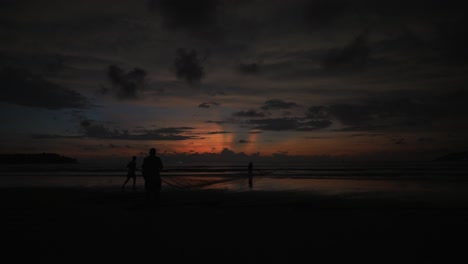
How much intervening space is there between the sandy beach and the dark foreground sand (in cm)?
2

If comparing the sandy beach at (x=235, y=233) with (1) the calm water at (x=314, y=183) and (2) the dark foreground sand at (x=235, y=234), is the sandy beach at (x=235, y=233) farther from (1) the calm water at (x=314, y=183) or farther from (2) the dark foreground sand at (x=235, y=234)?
(1) the calm water at (x=314, y=183)

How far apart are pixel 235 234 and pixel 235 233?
13cm

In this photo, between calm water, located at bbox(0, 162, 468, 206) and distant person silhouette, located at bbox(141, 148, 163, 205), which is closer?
distant person silhouette, located at bbox(141, 148, 163, 205)

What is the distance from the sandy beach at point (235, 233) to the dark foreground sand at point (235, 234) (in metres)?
0.02

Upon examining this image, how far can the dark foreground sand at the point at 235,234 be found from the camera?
7.69 meters

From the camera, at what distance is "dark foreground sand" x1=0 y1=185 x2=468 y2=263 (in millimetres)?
7688

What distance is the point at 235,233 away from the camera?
10.0m

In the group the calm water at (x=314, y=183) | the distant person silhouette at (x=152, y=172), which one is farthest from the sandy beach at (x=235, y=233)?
the calm water at (x=314, y=183)

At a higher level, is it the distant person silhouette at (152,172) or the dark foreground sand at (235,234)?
the distant person silhouette at (152,172)

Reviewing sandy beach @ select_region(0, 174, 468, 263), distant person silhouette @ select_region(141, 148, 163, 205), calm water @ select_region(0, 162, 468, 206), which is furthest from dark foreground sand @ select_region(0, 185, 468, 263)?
calm water @ select_region(0, 162, 468, 206)

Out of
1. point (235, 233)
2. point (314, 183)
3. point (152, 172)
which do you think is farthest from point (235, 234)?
point (314, 183)

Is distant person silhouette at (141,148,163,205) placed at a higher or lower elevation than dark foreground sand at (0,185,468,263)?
higher

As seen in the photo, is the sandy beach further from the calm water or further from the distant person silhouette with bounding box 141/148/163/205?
the calm water

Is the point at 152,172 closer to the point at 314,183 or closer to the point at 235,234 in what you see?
the point at 235,234
